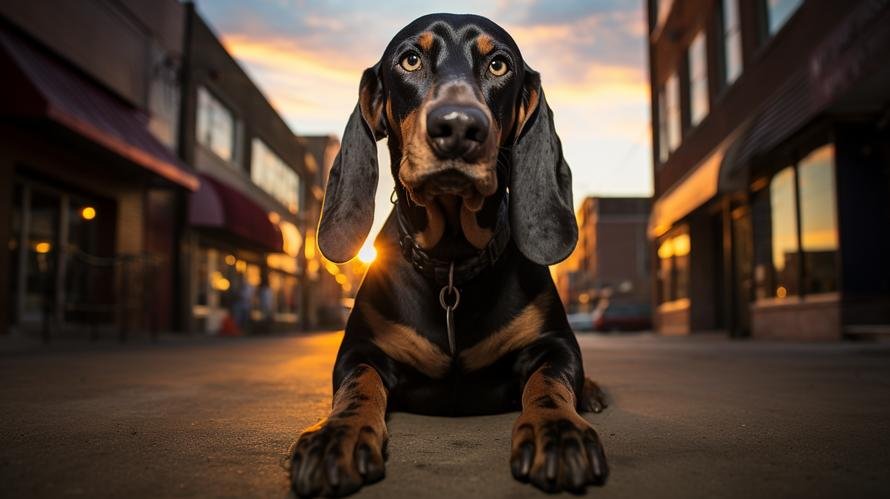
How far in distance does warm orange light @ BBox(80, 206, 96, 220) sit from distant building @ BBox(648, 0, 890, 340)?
10.9 meters

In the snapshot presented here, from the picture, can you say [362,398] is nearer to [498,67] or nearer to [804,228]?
[498,67]

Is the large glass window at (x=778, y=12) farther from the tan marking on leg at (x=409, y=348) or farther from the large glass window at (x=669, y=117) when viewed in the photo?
the tan marking on leg at (x=409, y=348)

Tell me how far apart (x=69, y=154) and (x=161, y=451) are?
9946 millimetres

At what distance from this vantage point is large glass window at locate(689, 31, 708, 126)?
1539cm

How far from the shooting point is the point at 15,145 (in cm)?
909

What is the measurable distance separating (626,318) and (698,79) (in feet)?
41.2

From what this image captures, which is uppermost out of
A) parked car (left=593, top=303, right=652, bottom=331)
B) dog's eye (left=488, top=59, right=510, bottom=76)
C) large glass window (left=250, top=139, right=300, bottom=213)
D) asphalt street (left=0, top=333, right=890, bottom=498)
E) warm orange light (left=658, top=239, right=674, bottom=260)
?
large glass window (left=250, top=139, right=300, bottom=213)

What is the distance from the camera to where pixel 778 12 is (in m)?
11.3

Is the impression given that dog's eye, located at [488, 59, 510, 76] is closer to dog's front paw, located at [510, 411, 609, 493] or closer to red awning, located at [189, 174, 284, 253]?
dog's front paw, located at [510, 411, 609, 493]

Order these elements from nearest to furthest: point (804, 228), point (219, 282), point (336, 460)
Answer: point (336, 460) → point (804, 228) → point (219, 282)

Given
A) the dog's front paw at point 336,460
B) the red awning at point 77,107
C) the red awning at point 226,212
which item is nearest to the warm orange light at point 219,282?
the red awning at point 226,212

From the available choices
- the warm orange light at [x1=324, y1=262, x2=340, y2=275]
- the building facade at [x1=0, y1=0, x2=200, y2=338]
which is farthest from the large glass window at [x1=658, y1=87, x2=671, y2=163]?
the warm orange light at [x1=324, y1=262, x2=340, y2=275]

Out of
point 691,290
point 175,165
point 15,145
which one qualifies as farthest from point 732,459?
point 691,290

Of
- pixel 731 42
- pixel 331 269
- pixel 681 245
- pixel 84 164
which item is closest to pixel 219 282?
pixel 84 164
